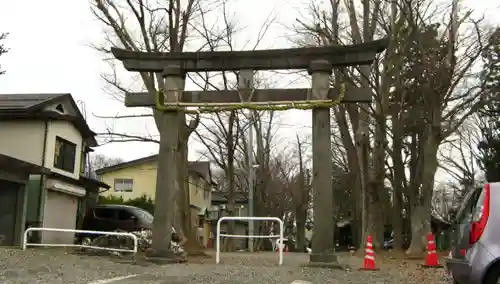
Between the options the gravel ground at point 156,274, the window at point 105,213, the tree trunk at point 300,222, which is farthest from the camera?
the tree trunk at point 300,222

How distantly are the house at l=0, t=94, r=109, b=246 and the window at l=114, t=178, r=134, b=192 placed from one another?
18.3 meters

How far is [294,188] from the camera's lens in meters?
48.4

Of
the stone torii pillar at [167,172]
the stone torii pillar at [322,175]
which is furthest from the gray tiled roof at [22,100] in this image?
the stone torii pillar at [322,175]

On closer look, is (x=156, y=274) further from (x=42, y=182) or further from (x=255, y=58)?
(x=42, y=182)

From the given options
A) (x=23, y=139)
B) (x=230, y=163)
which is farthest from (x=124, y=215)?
(x=230, y=163)

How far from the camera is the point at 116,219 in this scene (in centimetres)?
2333

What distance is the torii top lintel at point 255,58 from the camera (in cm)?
1257

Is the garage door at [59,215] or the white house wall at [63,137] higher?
the white house wall at [63,137]

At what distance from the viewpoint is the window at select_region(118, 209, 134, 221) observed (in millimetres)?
23166

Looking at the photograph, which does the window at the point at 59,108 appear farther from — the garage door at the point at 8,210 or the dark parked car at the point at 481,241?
the dark parked car at the point at 481,241

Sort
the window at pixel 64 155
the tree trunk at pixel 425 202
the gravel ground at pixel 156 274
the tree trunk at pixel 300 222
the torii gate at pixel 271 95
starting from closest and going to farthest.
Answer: the gravel ground at pixel 156 274, the torii gate at pixel 271 95, the tree trunk at pixel 425 202, the window at pixel 64 155, the tree trunk at pixel 300 222

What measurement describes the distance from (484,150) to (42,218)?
954 inches

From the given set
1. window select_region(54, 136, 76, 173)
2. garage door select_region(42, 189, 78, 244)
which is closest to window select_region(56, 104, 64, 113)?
window select_region(54, 136, 76, 173)

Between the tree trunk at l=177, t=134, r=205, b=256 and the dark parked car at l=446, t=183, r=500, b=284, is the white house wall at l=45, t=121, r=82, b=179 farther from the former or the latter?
the dark parked car at l=446, t=183, r=500, b=284
